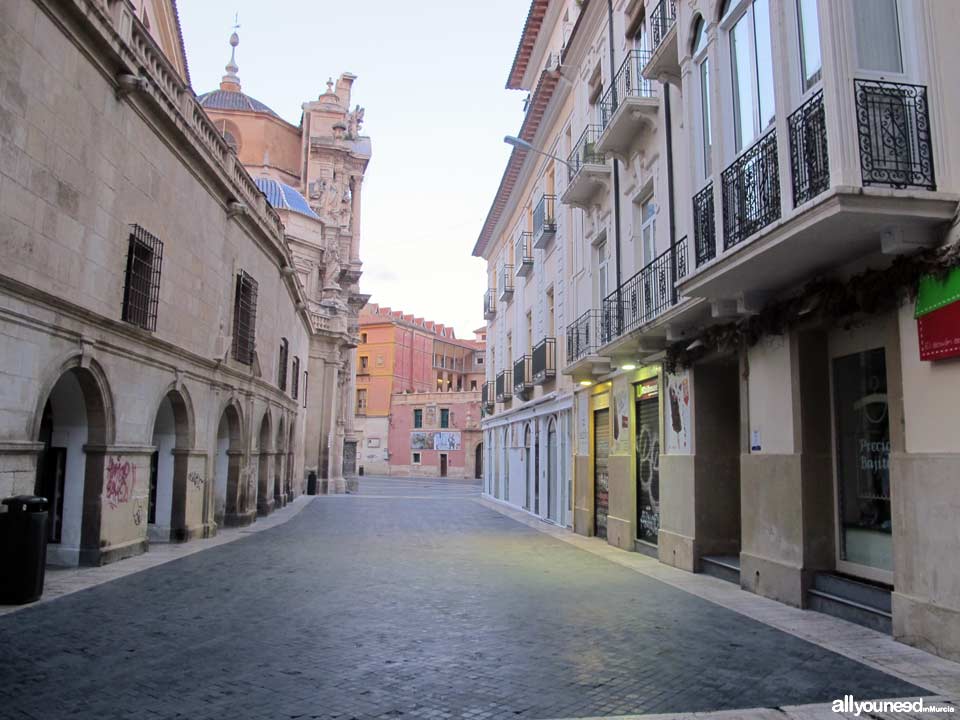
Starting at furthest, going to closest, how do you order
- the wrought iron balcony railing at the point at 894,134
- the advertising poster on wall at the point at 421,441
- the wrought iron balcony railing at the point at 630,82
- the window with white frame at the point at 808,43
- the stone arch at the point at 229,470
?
1. the advertising poster on wall at the point at 421,441
2. the stone arch at the point at 229,470
3. the wrought iron balcony railing at the point at 630,82
4. the window with white frame at the point at 808,43
5. the wrought iron balcony railing at the point at 894,134

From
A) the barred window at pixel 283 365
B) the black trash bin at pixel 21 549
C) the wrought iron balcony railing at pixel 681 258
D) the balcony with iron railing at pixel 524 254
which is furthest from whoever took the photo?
the balcony with iron railing at pixel 524 254

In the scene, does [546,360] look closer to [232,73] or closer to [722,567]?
[722,567]

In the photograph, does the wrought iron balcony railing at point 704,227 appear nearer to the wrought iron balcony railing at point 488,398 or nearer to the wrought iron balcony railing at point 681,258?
the wrought iron balcony railing at point 681,258

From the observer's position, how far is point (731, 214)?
916 cm

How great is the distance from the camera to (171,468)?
14.7m

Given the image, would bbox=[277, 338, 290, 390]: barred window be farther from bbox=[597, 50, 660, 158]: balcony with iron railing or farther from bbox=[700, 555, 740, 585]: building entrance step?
bbox=[700, 555, 740, 585]: building entrance step

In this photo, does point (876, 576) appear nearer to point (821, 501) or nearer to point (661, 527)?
point (821, 501)

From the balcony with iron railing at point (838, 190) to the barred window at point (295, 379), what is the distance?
2243cm

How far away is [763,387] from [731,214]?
91.4 inches

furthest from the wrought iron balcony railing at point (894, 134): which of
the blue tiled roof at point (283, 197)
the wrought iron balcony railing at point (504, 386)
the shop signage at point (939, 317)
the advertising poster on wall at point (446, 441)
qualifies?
the advertising poster on wall at point (446, 441)

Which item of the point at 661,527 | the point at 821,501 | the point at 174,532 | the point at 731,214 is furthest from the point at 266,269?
the point at 821,501

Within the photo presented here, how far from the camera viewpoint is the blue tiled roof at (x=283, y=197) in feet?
127

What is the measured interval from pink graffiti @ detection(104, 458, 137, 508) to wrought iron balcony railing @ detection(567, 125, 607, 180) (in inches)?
437

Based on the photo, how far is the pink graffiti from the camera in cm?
1121
